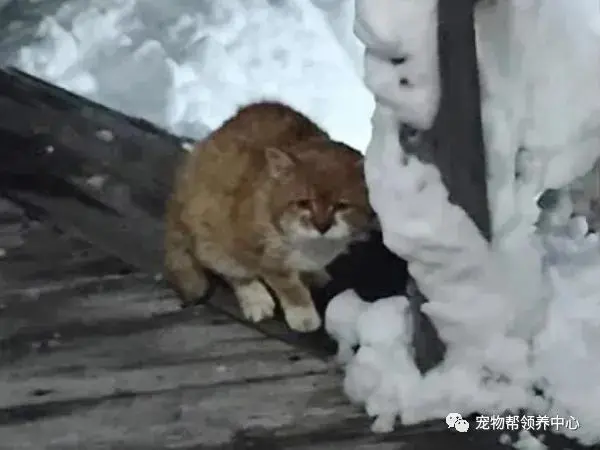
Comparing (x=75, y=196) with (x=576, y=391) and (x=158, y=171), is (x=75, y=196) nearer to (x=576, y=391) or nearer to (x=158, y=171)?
(x=158, y=171)

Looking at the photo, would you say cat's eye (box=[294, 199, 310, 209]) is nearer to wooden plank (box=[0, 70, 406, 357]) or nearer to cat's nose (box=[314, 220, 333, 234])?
cat's nose (box=[314, 220, 333, 234])

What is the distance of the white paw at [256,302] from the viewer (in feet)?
4.83

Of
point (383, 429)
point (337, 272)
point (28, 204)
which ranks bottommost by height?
point (383, 429)

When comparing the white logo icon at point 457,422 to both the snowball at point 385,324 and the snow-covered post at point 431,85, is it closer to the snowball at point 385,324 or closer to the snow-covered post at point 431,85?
the snowball at point 385,324

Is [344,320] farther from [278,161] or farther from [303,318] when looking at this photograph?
[278,161]

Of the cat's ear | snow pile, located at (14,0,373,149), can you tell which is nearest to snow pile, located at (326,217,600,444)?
the cat's ear

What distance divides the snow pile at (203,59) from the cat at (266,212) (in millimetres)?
484

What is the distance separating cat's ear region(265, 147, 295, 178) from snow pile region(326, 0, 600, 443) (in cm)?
21

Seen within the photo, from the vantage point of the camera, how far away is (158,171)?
1.82 metres

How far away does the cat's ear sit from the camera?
1.35 meters

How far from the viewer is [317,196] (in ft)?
4.42

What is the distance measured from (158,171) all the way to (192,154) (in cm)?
30

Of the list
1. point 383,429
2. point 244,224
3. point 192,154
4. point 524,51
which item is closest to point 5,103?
point 192,154

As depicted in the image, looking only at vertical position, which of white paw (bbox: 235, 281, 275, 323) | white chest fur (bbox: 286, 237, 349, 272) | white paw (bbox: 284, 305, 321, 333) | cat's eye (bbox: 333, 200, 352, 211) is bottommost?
white paw (bbox: 284, 305, 321, 333)
